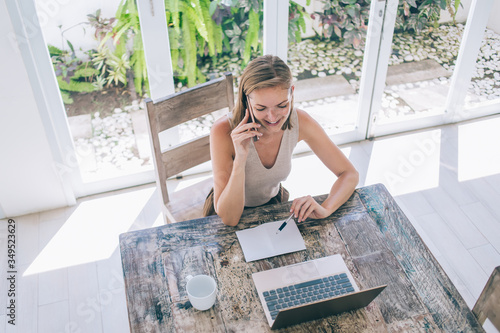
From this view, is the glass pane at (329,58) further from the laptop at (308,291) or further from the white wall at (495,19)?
the laptop at (308,291)

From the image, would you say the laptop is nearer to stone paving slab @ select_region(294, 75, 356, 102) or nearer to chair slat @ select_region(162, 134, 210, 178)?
chair slat @ select_region(162, 134, 210, 178)

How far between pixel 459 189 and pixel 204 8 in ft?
6.23

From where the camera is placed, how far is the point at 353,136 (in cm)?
339

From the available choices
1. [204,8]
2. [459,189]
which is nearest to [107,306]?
[204,8]

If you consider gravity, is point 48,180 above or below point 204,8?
below

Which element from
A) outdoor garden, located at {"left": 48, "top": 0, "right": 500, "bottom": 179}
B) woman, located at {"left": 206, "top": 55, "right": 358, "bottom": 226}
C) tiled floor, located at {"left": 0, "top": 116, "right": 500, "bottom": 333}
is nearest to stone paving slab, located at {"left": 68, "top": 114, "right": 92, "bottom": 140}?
outdoor garden, located at {"left": 48, "top": 0, "right": 500, "bottom": 179}

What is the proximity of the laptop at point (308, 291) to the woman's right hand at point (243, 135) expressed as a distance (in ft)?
1.51

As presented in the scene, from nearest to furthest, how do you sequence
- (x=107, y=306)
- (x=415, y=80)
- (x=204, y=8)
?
1. (x=107, y=306)
2. (x=204, y=8)
3. (x=415, y=80)

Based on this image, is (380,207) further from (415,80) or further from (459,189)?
(415,80)

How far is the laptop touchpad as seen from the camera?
1543mm

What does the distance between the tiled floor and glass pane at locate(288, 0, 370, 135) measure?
287mm

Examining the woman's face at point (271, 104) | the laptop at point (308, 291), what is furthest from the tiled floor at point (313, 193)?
the woman's face at point (271, 104)

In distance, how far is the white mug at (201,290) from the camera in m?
1.43

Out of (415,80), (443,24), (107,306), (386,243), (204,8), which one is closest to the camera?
(386,243)
